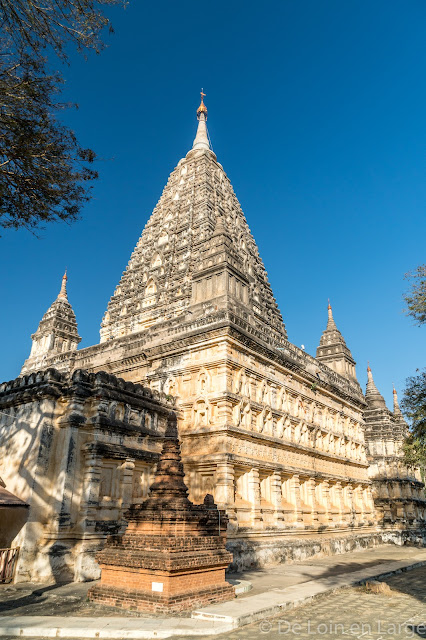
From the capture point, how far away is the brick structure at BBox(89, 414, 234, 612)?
32.9ft

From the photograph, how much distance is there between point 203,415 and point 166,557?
31.5 feet

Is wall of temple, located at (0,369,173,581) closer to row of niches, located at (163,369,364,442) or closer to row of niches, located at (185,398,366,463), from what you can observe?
row of niches, located at (185,398,366,463)

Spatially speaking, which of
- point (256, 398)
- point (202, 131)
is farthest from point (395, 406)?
point (202, 131)

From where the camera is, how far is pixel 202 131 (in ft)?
151

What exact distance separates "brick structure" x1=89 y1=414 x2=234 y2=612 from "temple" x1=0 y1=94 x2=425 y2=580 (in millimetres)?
3988

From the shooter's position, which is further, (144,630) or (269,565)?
(269,565)

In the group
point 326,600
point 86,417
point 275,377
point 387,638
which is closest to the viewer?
point 387,638

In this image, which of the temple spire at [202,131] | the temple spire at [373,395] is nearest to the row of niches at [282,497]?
the temple spire at [373,395]

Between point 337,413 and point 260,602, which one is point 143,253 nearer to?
point 337,413

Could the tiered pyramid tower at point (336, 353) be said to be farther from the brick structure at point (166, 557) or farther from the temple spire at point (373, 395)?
the brick structure at point (166, 557)

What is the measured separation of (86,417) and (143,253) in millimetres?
20521

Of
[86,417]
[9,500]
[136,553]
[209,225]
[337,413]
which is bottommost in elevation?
[136,553]

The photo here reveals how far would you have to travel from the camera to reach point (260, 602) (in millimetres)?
10742

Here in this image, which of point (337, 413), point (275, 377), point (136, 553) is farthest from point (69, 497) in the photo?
point (337, 413)
